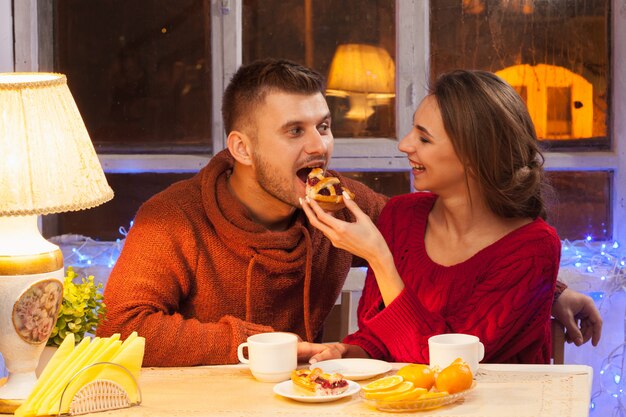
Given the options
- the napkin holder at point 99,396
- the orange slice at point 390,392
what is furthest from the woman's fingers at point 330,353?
the napkin holder at point 99,396

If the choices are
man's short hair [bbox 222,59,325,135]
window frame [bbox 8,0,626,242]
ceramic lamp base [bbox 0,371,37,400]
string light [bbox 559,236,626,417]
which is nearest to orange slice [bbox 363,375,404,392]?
Answer: ceramic lamp base [bbox 0,371,37,400]

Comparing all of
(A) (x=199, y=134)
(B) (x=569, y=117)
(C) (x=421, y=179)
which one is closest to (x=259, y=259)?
(C) (x=421, y=179)

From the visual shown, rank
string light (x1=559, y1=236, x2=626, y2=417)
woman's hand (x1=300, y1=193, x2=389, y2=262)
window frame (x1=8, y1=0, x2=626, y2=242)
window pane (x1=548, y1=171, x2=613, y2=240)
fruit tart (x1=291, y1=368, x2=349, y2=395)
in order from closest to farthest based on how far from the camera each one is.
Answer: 1. fruit tart (x1=291, y1=368, x2=349, y2=395)
2. woman's hand (x1=300, y1=193, x2=389, y2=262)
3. string light (x1=559, y1=236, x2=626, y2=417)
4. window frame (x1=8, y1=0, x2=626, y2=242)
5. window pane (x1=548, y1=171, x2=613, y2=240)

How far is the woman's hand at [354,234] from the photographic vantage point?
2.52 metres

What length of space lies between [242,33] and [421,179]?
1.49 meters

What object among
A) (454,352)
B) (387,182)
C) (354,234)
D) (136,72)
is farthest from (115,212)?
(454,352)

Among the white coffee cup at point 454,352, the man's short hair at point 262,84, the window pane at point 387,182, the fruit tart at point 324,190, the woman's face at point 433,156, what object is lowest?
the white coffee cup at point 454,352

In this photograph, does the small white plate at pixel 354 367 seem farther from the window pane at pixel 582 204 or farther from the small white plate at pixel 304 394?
the window pane at pixel 582 204

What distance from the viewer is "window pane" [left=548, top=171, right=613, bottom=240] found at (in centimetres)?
382

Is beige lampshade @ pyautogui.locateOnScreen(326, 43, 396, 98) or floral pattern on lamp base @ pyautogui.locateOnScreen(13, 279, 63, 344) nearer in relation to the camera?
floral pattern on lamp base @ pyautogui.locateOnScreen(13, 279, 63, 344)

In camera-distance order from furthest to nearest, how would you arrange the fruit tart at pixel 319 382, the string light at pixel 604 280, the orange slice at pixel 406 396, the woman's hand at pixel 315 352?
the string light at pixel 604 280 < the woman's hand at pixel 315 352 < the fruit tart at pixel 319 382 < the orange slice at pixel 406 396

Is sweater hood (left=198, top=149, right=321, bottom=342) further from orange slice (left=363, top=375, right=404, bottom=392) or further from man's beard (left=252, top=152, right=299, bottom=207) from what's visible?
orange slice (left=363, top=375, right=404, bottom=392)

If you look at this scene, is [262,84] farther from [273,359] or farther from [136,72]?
[136,72]

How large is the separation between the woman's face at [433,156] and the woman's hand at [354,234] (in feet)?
0.62
